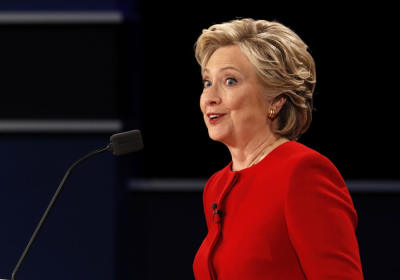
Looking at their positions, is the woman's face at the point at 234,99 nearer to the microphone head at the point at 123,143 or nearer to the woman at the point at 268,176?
the woman at the point at 268,176

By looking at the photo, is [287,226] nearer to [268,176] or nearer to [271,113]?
[268,176]

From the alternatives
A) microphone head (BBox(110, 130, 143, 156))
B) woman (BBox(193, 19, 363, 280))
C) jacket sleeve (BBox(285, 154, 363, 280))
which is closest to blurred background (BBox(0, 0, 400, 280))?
woman (BBox(193, 19, 363, 280))

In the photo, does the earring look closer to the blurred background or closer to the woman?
the woman

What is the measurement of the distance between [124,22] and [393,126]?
4.26ft

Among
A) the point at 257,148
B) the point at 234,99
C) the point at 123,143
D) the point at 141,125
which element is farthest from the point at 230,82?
the point at 141,125

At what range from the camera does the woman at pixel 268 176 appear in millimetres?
1217

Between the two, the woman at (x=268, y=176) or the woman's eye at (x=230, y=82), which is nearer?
the woman at (x=268, y=176)

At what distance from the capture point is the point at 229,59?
1436mm

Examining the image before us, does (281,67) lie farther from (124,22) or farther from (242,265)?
(124,22)

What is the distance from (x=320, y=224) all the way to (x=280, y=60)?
38 centimetres

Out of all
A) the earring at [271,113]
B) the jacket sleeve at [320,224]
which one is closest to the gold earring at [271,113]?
the earring at [271,113]

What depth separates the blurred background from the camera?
9.54ft

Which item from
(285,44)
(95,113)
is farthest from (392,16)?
(285,44)

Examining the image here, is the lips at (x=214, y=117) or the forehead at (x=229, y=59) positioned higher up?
the forehead at (x=229, y=59)
